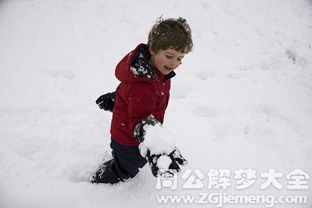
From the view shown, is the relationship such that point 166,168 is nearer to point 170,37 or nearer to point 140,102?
point 140,102

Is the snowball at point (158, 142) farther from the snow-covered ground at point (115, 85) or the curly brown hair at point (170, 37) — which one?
the snow-covered ground at point (115, 85)

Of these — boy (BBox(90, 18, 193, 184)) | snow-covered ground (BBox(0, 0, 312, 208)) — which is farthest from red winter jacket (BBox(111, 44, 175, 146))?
snow-covered ground (BBox(0, 0, 312, 208))

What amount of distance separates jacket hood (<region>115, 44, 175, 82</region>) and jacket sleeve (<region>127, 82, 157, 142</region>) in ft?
0.15

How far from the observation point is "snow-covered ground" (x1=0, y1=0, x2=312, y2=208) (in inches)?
89.1

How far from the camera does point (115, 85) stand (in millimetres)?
3646

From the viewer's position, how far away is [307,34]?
17.8ft

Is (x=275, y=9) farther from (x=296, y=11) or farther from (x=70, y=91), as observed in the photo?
(x=70, y=91)

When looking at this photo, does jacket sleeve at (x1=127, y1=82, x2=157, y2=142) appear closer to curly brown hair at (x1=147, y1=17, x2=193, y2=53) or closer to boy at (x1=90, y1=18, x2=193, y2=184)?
boy at (x1=90, y1=18, x2=193, y2=184)

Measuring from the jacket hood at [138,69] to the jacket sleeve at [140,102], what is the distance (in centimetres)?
5

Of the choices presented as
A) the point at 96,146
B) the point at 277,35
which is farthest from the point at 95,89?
the point at 277,35

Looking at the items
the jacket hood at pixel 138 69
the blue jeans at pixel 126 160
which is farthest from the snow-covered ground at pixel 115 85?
the jacket hood at pixel 138 69

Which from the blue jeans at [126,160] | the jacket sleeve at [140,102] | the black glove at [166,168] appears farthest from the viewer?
the blue jeans at [126,160]

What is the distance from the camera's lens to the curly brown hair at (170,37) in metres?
1.59

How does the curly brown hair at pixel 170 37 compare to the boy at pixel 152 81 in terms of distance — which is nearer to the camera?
the boy at pixel 152 81
